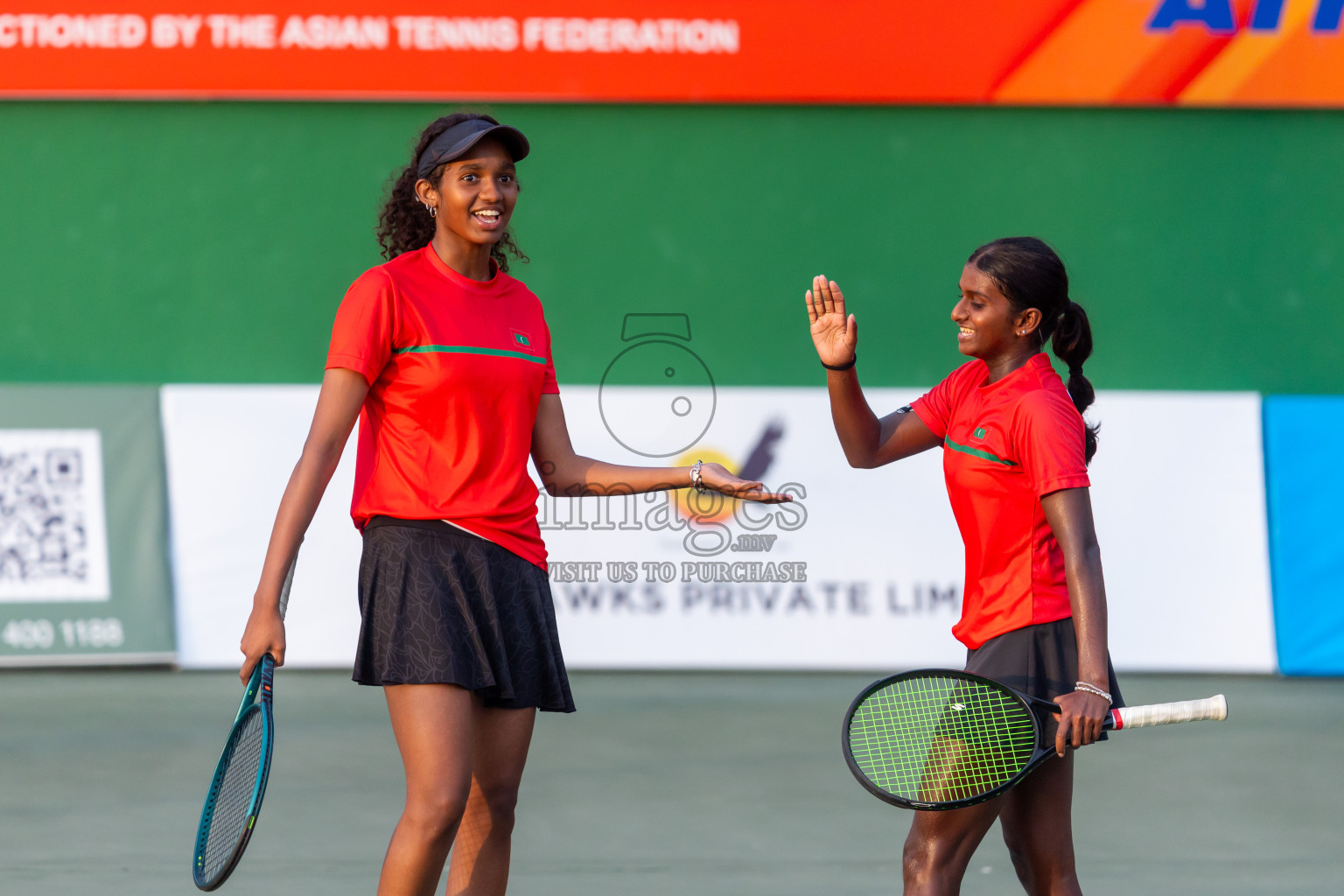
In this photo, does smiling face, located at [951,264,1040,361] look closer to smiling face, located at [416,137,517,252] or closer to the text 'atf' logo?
smiling face, located at [416,137,517,252]

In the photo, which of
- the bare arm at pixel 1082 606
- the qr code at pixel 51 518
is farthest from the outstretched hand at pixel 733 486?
the qr code at pixel 51 518

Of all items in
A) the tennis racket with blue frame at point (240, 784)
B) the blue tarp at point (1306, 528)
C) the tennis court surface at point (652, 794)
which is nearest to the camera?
the tennis racket with blue frame at point (240, 784)

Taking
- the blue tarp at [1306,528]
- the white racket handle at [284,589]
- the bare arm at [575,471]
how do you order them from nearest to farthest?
the white racket handle at [284,589]
the bare arm at [575,471]
the blue tarp at [1306,528]

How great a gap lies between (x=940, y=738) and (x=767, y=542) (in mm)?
3857

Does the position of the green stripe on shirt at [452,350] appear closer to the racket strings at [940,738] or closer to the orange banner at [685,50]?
the racket strings at [940,738]

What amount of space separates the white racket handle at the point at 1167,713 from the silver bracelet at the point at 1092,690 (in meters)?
0.03

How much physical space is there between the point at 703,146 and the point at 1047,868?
532cm

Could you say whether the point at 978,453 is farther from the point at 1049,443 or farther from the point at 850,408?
the point at 850,408

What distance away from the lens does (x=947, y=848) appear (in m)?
2.56

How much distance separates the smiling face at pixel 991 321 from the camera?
2.66 meters

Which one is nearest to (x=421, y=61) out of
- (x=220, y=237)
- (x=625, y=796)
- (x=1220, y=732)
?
(x=220, y=237)

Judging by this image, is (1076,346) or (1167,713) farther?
(1076,346)

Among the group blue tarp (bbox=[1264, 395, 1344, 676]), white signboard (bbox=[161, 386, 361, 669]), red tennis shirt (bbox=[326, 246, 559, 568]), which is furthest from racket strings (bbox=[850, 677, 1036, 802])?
blue tarp (bbox=[1264, 395, 1344, 676])

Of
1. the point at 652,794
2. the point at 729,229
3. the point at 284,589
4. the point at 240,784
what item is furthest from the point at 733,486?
the point at 729,229
